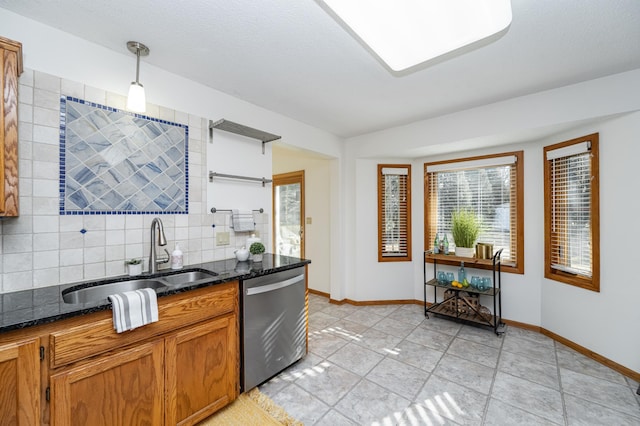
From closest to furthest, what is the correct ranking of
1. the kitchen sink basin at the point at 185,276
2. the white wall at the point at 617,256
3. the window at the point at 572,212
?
the kitchen sink basin at the point at 185,276, the white wall at the point at 617,256, the window at the point at 572,212

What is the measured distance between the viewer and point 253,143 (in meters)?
2.72

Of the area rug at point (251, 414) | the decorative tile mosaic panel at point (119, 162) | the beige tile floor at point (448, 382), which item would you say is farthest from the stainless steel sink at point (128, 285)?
the beige tile floor at point (448, 382)

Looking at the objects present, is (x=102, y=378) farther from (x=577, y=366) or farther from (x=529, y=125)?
(x=529, y=125)

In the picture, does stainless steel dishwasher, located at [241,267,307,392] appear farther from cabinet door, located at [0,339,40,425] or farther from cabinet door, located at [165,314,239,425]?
cabinet door, located at [0,339,40,425]

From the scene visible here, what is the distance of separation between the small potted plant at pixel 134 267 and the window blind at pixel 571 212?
12.5 feet

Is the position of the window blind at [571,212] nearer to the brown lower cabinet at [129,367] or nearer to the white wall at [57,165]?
the brown lower cabinet at [129,367]

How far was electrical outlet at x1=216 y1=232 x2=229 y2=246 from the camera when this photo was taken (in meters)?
2.41

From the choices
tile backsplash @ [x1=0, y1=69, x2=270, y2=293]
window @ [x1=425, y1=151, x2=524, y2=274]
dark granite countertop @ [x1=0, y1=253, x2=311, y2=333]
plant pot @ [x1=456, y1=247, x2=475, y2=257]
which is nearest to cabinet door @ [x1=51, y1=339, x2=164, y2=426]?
dark granite countertop @ [x1=0, y1=253, x2=311, y2=333]

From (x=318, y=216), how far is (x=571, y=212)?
298cm

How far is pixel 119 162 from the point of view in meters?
1.87

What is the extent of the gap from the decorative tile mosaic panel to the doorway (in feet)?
8.12

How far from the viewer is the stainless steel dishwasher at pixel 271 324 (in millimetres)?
1926

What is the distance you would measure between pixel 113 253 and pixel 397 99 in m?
2.69

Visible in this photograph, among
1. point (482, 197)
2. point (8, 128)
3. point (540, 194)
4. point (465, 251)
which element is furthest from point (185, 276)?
point (540, 194)
